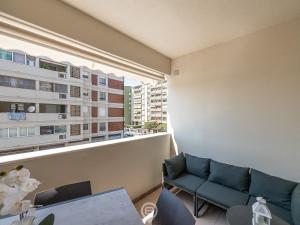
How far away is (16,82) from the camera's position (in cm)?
200

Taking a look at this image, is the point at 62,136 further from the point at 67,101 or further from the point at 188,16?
the point at 188,16

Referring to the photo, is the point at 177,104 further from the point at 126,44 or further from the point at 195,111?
the point at 126,44

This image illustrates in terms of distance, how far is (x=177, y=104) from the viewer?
10.3 feet

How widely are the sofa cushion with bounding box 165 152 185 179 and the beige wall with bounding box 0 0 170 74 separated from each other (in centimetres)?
179

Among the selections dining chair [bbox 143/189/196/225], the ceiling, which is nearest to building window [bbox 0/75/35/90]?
the ceiling

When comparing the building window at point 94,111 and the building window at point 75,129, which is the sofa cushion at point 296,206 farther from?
the building window at point 94,111

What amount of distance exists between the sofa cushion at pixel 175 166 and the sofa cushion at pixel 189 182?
0.08 meters

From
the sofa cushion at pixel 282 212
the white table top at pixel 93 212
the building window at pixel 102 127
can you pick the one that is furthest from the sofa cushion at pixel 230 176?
the building window at pixel 102 127

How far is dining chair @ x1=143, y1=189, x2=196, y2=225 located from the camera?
37.0 inches

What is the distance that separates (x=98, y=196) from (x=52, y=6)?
1.96 meters

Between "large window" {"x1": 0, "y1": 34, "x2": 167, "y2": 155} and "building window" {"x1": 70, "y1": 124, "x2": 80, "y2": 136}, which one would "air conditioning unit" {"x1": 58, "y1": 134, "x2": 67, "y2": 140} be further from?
"building window" {"x1": 70, "y1": 124, "x2": 80, "y2": 136}

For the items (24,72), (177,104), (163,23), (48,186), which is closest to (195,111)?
(177,104)

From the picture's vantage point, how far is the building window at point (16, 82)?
1851 mm

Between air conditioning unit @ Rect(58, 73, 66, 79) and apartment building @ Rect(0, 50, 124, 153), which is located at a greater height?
air conditioning unit @ Rect(58, 73, 66, 79)
